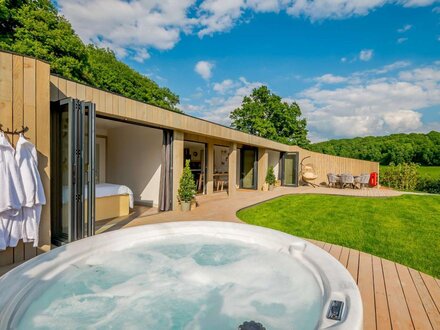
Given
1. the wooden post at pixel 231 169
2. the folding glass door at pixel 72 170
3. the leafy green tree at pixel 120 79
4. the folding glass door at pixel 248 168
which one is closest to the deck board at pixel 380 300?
the folding glass door at pixel 72 170

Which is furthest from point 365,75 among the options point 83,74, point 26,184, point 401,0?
point 83,74

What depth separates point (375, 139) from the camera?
21.6 metres

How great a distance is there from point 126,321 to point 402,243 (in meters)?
4.34

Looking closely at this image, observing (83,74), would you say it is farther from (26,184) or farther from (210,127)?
(26,184)

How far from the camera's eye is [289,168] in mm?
13641

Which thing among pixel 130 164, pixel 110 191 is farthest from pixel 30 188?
pixel 130 164

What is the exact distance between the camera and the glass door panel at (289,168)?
1330 centimetres

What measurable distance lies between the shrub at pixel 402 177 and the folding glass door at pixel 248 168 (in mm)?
8533

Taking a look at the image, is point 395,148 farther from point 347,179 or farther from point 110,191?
point 110,191

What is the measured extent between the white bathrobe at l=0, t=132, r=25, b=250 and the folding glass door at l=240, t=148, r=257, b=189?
963cm

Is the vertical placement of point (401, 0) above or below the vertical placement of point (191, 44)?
below

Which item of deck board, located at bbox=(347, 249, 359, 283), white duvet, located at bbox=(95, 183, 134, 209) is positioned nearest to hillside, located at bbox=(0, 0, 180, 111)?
white duvet, located at bbox=(95, 183, 134, 209)

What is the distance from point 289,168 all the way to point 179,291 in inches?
468

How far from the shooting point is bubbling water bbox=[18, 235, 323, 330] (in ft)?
6.64
